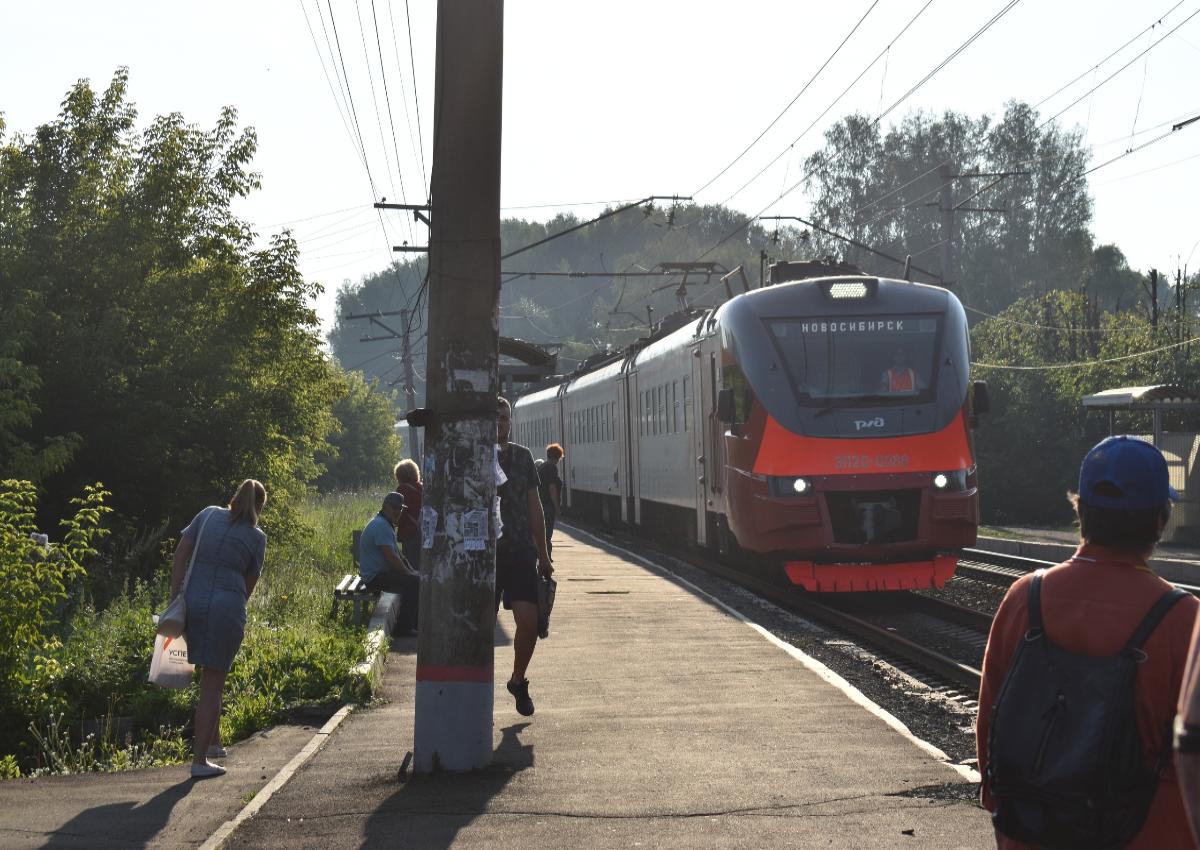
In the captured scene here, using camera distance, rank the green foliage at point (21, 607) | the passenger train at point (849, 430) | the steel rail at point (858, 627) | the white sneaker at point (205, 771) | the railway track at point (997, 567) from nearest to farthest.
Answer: the white sneaker at point (205, 771), the green foliage at point (21, 607), the steel rail at point (858, 627), the passenger train at point (849, 430), the railway track at point (997, 567)

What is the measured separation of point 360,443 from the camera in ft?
179

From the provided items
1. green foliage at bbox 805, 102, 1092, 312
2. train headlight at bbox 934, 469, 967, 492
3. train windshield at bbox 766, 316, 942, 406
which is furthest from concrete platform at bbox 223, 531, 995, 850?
green foliage at bbox 805, 102, 1092, 312

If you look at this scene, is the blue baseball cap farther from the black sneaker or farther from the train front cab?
the train front cab

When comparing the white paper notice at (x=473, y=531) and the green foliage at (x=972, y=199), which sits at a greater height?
the green foliage at (x=972, y=199)

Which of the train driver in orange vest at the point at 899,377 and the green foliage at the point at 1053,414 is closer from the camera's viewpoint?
the train driver in orange vest at the point at 899,377

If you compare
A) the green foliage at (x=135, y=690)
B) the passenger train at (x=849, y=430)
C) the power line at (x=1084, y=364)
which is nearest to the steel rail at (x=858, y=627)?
the passenger train at (x=849, y=430)

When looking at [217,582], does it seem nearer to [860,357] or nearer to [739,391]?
[739,391]

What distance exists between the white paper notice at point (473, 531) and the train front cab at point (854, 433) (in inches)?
318

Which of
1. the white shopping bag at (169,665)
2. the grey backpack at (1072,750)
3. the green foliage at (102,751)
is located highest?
the grey backpack at (1072,750)

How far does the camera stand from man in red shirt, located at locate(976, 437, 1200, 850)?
3.30m

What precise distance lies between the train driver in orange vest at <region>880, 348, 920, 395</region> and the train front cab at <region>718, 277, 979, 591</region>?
Answer: 0.01 metres

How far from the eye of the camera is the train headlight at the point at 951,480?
16.1m

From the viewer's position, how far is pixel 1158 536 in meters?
3.58

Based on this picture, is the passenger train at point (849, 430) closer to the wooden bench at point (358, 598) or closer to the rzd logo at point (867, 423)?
the rzd logo at point (867, 423)
